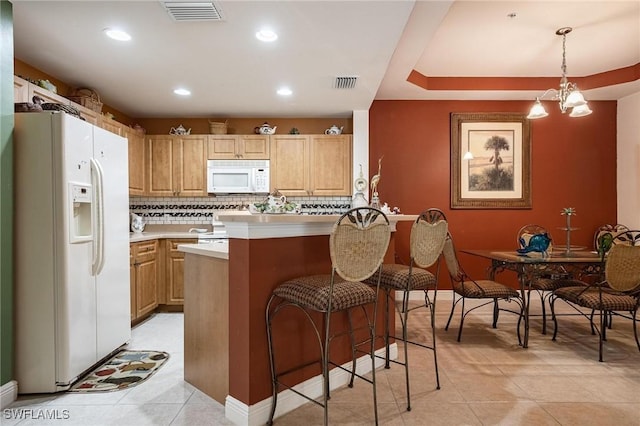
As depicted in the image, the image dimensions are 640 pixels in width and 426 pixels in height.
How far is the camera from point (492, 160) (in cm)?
504

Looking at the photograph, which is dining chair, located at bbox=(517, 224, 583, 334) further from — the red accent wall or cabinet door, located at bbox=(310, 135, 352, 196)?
cabinet door, located at bbox=(310, 135, 352, 196)

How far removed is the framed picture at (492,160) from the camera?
16.5 feet

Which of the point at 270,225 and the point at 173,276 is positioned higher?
the point at 270,225

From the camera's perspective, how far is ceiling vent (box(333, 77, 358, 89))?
145 inches

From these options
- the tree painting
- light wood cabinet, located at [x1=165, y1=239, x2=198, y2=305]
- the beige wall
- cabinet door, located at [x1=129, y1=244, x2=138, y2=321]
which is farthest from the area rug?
the beige wall

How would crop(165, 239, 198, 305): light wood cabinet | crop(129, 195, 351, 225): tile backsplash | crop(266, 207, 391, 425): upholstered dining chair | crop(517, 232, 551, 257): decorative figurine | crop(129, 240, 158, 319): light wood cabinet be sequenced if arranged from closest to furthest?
crop(266, 207, 391, 425): upholstered dining chair, crop(517, 232, 551, 257): decorative figurine, crop(129, 240, 158, 319): light wood cabinet, crop(165, 239, 198, 305): light wood cabinet, crop(129, 195, 351, 225): tile backsplash

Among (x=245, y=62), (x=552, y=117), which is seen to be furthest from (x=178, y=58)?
(x=552, y=117)

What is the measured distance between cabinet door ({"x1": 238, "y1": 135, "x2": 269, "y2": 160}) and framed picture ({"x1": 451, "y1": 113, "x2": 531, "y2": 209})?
100 inches

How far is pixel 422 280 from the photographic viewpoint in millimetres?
2375

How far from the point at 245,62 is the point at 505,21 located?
2345 millimetres

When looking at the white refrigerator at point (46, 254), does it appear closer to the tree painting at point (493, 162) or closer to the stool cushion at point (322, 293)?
the stool cushion at point (322, 293)

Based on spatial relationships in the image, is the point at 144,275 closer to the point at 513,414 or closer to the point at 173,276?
the point at 173,276

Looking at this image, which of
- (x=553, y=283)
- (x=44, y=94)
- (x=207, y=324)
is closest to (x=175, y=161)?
(x=44, y=94)

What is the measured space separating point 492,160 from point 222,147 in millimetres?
3662
